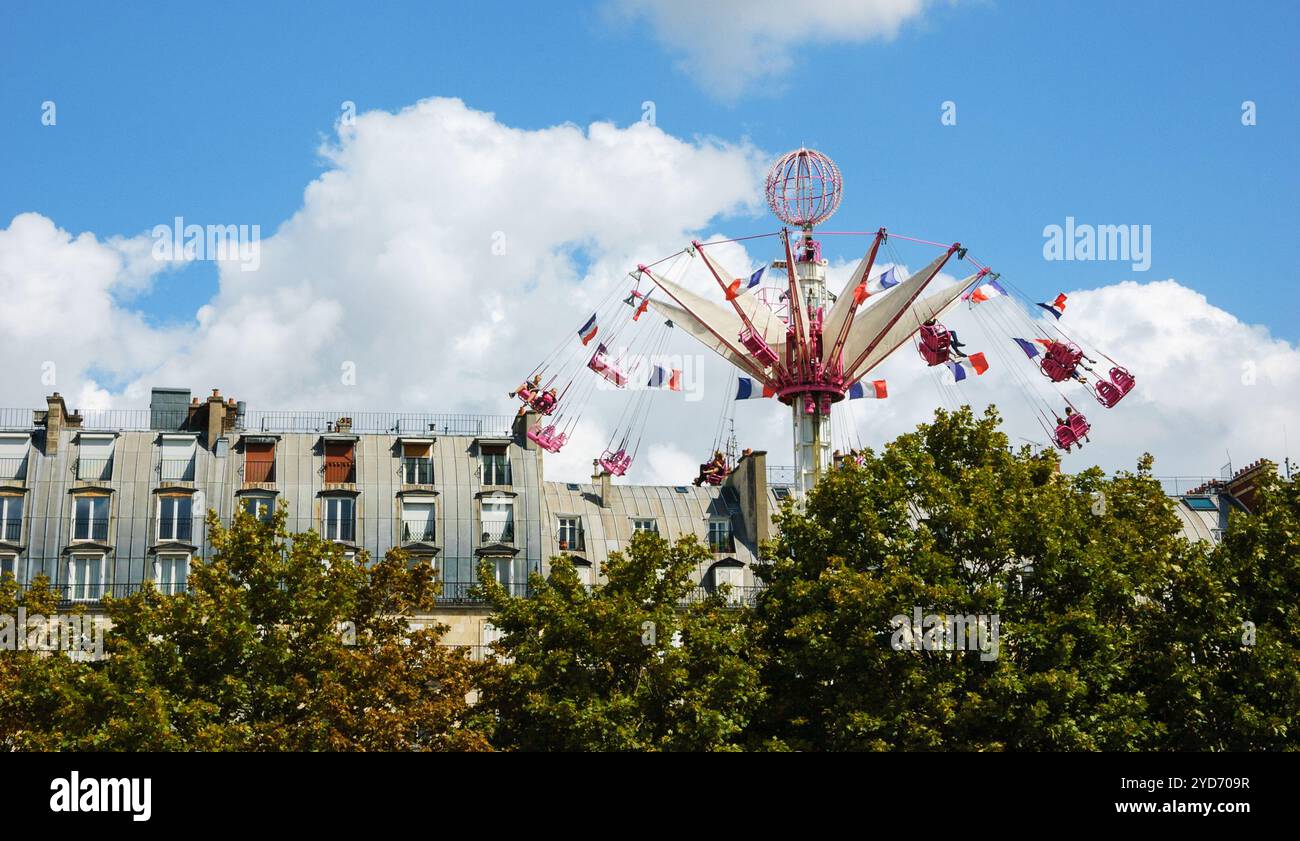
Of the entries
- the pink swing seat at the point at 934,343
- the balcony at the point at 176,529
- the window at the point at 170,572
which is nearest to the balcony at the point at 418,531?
the balcony at the point at 176,529

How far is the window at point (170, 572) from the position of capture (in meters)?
73.9

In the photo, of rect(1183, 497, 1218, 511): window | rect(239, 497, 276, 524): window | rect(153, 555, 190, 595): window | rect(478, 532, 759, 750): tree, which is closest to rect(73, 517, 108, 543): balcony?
rect(153, 555, 190, 595): window

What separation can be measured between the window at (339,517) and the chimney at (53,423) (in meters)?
11.3

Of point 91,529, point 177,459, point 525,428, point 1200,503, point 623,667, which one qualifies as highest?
point 525,428

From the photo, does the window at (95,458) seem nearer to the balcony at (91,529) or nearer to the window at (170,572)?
the balcony at (91,529)

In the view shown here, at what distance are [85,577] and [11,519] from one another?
153 inches

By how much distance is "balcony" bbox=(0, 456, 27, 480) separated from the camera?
248 feet

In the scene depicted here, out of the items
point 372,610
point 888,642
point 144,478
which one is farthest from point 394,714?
point 144,478

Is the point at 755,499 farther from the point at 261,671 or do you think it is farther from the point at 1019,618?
the point at 261,671

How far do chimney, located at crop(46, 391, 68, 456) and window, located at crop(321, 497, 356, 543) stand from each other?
11341mm

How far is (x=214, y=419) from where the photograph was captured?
257 ft

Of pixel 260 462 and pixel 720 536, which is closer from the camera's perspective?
pixel 260 462

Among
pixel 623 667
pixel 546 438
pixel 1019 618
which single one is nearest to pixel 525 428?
pixel 546 438
